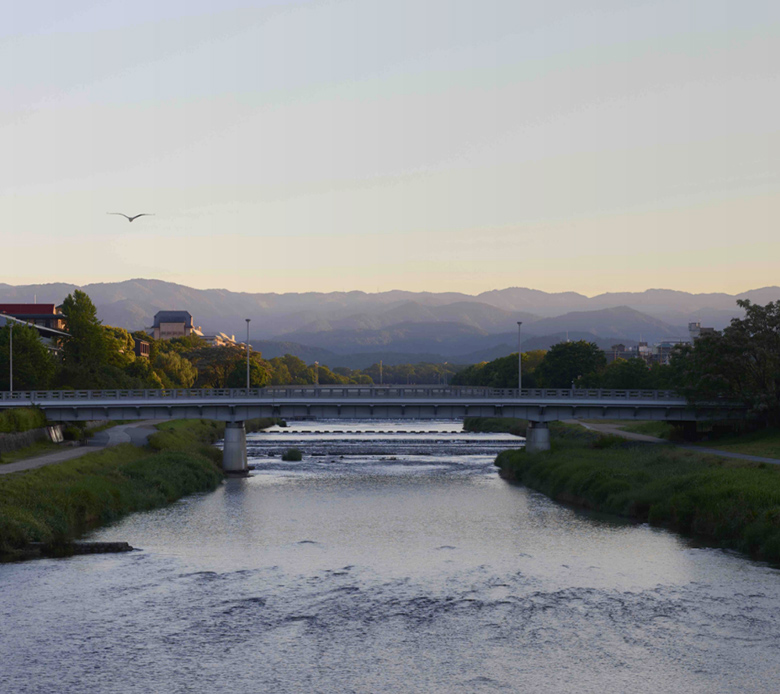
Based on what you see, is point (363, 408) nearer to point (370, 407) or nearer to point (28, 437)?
point (370, 407)

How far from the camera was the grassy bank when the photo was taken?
4897 centimetres

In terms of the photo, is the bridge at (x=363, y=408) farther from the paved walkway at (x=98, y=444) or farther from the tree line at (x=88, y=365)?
the tree line at (x=88, y=365)

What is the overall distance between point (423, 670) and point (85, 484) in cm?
3805

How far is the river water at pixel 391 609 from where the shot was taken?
2978 cm

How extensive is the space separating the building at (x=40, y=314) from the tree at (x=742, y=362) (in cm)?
13331

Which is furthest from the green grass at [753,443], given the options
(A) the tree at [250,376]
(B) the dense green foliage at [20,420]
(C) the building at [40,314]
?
(C) the building at [40,314]

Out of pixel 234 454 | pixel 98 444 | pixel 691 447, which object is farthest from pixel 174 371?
pixel 691 447

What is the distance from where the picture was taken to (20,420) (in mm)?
85750

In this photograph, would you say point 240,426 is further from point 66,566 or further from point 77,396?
point 66,566

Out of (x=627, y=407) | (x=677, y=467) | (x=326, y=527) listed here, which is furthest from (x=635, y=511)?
(x=627, y=407)

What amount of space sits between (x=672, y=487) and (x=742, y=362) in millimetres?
36014

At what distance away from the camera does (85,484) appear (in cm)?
6078

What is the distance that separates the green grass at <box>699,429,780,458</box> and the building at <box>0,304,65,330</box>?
451 feet

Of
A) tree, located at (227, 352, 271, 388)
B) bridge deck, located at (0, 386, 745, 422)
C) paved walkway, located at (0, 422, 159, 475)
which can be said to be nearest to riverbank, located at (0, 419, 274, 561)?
paved walkway, located at (0, 422, 159, 475)
